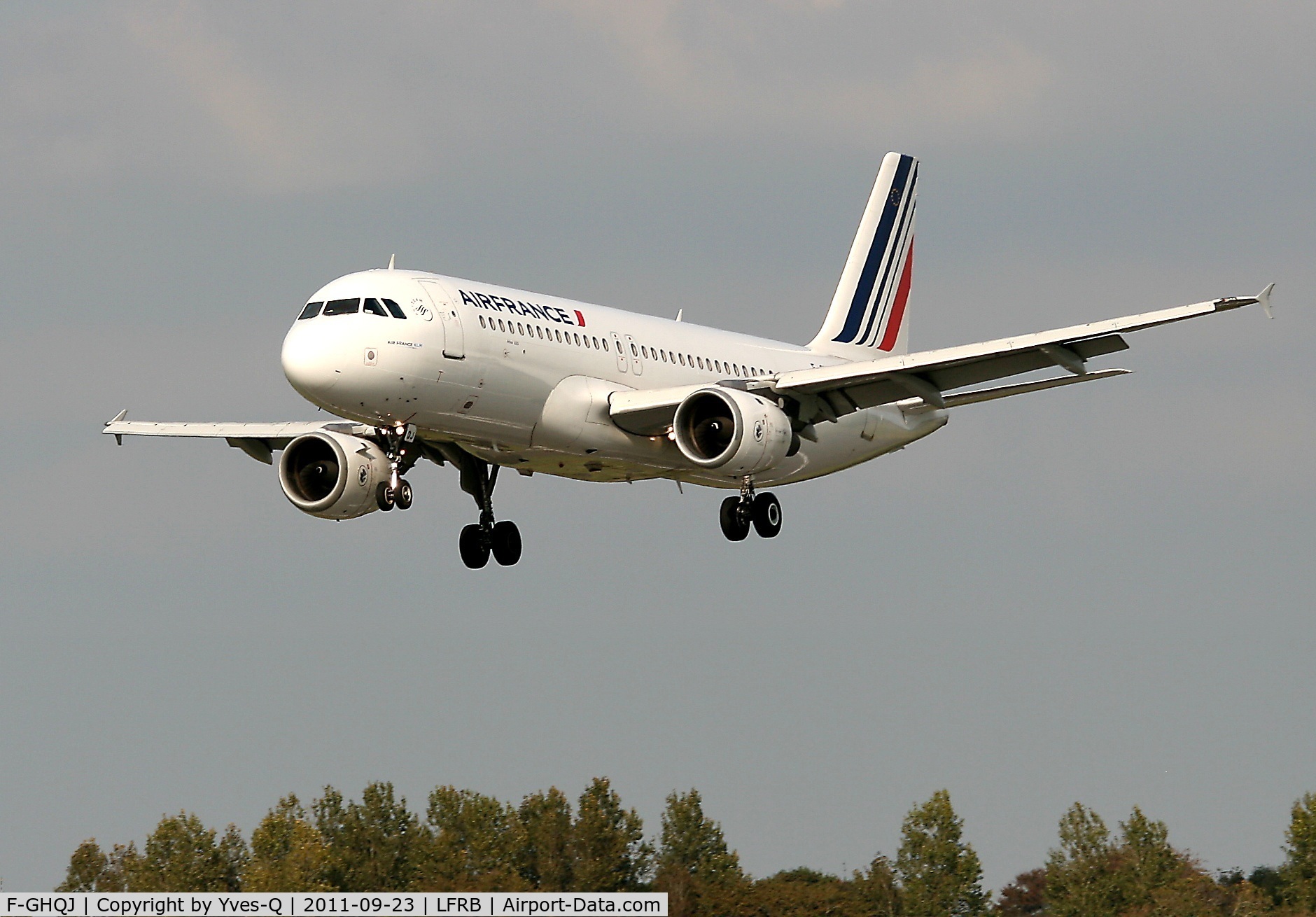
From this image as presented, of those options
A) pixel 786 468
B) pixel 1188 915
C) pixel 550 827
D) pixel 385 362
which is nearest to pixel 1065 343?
pixel 786 468

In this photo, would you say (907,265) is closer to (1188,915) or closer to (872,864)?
(1188,915)

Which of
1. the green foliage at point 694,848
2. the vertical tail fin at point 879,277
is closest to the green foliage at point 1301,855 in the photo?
the green foliage at point 694,848

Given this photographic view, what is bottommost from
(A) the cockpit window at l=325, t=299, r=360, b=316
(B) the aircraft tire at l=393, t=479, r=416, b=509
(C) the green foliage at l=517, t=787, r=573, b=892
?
(B) the aircraft tire at l=393, t=479, r=416, b=509

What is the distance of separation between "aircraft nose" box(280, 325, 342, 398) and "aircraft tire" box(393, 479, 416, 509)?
4.25m

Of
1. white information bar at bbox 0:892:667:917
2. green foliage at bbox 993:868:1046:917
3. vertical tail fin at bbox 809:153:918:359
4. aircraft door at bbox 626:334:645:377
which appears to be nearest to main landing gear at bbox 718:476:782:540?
aircraft door at bbox 626:334:645:377

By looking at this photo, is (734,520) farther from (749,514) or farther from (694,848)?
(694,848)

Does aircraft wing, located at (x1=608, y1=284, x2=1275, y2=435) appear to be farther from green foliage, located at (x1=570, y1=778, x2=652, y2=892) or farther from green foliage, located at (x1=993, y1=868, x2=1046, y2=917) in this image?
green foliage, located at (x1=993, y1=868, x2=1046, y2=917)

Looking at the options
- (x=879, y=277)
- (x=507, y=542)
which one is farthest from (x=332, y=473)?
(x=879, y=277)

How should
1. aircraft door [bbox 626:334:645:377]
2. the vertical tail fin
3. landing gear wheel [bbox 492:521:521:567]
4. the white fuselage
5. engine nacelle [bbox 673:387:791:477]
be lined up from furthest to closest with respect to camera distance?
1. the vertical tail fin
2. landing gear wheel [bbox 492:521:521:567]
3. aircraft door [bbox 626:334:645:377]
4. engine nacelle [bbox 673:387:791:477]
5. the white fuselage

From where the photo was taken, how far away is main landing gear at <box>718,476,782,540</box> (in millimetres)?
47156

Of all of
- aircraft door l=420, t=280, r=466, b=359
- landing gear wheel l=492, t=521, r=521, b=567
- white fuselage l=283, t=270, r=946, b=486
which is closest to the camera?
Answer: white fuselage l=283, t=270, r=946, b=486

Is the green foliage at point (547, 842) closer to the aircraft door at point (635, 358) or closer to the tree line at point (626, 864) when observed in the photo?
the tree line at point (626, 864)

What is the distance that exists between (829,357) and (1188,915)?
150 feet

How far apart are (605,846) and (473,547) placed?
68.7 m
